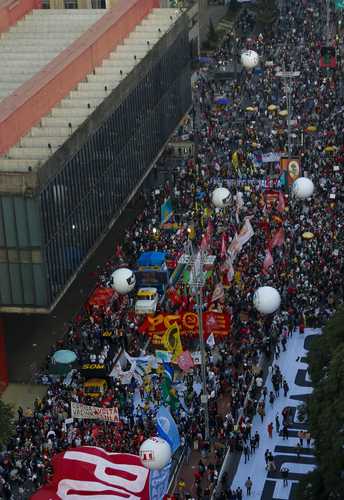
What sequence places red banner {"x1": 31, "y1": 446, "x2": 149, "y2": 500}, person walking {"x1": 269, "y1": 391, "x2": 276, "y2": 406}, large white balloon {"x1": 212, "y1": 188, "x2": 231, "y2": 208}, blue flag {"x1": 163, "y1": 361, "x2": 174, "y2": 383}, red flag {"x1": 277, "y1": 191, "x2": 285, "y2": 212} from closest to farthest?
red banner {"x1": 31, "y1": 446, "x2": 149, "y2": 500} → blue flag {"x1": 163, "y1": 361, "x2": 174, "y2": 383} → person walking {"x1": 269, "y1": 391, "x2": 276, "y2": 406} → red flag {"x1": 277, "y1": 191, "x2": 285, "y2": 212} → large white balloon {"x1": 212, "y1": 188, "x2": 231, "y2": 208}

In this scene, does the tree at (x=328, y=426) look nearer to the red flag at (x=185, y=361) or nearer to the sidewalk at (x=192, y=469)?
the sidewalk at (x=192, y=469)

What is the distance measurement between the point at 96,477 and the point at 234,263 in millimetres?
23692

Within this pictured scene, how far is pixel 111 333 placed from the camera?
5866 centimetres

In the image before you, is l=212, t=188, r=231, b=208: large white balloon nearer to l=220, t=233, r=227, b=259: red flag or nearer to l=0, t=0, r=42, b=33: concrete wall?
l=220, t=233, r=227, b=259: red flag

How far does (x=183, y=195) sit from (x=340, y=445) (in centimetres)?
3880

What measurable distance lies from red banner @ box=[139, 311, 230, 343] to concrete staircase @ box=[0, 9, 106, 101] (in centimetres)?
1583

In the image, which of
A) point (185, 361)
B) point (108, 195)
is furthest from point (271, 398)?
point (108, 195)

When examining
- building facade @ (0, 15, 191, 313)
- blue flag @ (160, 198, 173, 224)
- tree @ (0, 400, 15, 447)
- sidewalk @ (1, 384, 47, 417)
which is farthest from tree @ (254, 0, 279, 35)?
tree @ (0, 400, 15, 447)

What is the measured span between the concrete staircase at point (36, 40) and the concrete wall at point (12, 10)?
0.40 m

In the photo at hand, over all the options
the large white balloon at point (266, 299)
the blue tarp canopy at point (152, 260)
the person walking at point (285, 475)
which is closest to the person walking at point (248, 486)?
the person walking at point (285, 475)

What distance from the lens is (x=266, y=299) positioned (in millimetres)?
56375

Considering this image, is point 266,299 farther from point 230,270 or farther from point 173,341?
point 173,341

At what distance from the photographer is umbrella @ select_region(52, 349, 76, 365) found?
55.5 m

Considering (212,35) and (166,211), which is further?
(212,35)
